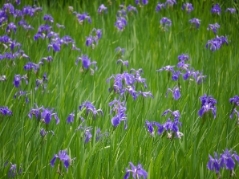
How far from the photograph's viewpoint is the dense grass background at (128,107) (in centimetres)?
213

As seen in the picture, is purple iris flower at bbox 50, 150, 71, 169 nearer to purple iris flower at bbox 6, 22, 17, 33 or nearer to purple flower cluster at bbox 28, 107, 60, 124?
purple flower cluster at bbox 28, 107, 60, 124


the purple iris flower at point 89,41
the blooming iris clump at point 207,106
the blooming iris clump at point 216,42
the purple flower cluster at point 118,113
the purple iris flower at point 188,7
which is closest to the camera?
the purple flower cluster at point 118,113

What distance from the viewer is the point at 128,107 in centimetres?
288

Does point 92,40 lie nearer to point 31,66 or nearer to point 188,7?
point 31,66

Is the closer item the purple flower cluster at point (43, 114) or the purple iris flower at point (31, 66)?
the purple flower cluster at point (43, 114)

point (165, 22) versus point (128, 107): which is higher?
point (165, 22)

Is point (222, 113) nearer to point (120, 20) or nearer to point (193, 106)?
point (193, 106)

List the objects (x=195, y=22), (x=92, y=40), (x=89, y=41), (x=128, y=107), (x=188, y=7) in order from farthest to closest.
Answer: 1. (x=188, y=7)
2. (x=195, y=22)
3. (x=92, y=40)
4. (x=89, y=41)
5. (x=128, y=107)

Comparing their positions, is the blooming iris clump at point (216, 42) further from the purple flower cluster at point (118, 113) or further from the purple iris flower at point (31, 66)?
the purple iris flower at point (31, 66)

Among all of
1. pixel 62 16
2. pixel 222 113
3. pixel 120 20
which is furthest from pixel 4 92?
pixel 62 16

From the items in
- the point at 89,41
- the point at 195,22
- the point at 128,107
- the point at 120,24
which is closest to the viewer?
the point at 128,107

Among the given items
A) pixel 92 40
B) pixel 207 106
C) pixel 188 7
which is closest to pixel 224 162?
pixel 207 106

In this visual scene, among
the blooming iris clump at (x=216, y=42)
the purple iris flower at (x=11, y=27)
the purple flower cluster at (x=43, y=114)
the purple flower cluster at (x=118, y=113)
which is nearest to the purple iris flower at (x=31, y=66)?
the purple flower cluster at (x=43, y=114)

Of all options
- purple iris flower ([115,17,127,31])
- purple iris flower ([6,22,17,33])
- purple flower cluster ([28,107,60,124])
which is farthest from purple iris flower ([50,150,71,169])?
purple iris flower ([115,17,127,31])
